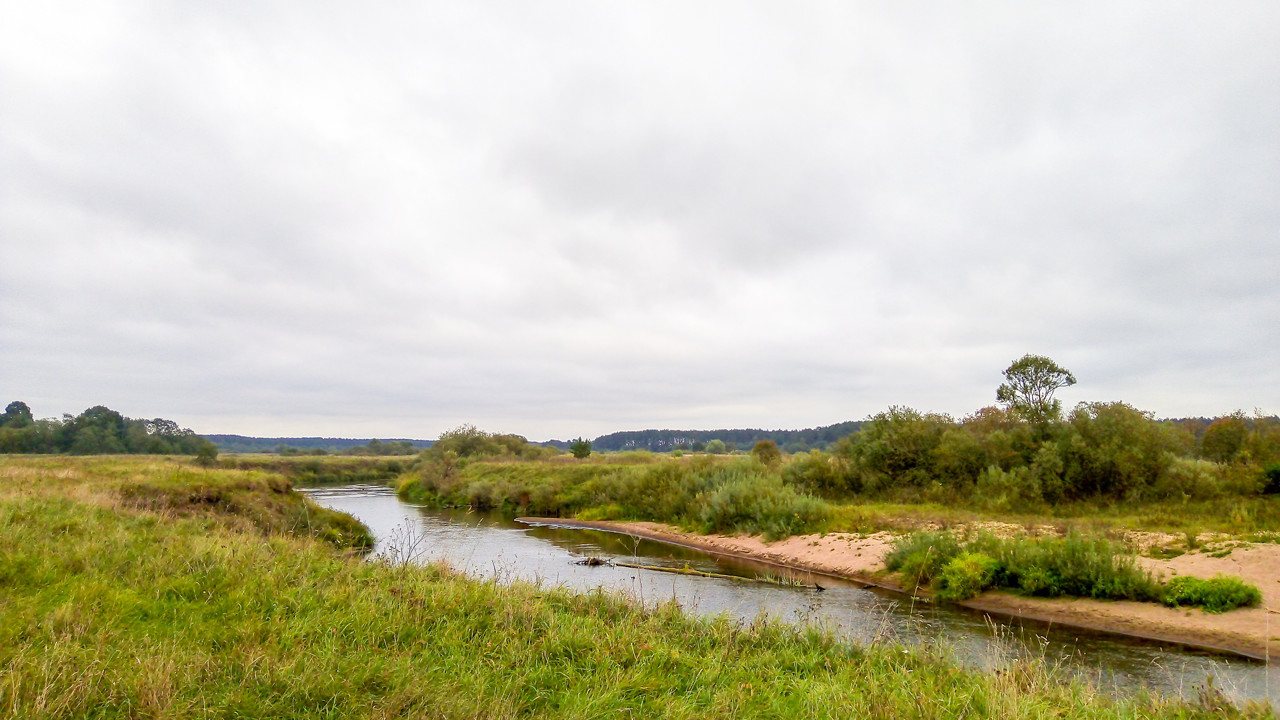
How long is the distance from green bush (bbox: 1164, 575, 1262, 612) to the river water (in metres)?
1.80

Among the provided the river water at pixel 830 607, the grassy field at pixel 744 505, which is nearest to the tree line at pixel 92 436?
the grassy field at pixel 744 505

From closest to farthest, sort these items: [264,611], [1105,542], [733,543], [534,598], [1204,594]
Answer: [264,611] → [534,598] → [1204,594] → [1105,542] → [733,543]

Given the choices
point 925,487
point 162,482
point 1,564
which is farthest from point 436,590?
point 925,487

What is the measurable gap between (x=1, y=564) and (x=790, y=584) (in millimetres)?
16663

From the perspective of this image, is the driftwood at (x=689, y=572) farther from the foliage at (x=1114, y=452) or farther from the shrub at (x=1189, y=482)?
the shrub at (x=1189, y=482)

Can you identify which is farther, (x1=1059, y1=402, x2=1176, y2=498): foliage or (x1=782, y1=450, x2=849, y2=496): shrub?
(x1=782, y1=450, x2=849, y2=496): shrub

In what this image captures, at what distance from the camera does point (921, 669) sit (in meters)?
7.21

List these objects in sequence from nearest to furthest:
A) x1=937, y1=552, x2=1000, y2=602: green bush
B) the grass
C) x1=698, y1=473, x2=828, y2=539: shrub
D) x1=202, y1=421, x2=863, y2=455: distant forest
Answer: the grass → x1=937, y1=552, x2=1000, y2=602: green bush → x1=698, y1=473, x2=828, y2=539: shrub → x1=202, y1=421, x2=863, y2=455: distant forest

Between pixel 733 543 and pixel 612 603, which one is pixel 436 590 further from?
pixel 733 543

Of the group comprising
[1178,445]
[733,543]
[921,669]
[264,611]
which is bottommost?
[733,543]

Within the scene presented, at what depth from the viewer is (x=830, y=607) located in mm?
15094

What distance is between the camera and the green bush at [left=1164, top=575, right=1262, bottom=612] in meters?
12.7

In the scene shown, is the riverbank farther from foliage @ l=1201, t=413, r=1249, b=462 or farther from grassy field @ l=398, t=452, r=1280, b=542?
foliage @ l=1201, t=413, r=1249, b=462

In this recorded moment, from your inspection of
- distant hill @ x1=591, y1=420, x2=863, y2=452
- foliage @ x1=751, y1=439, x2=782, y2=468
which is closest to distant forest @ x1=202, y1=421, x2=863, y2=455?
distant hill @ x1=591, y1=420, x2=863, y2=452
